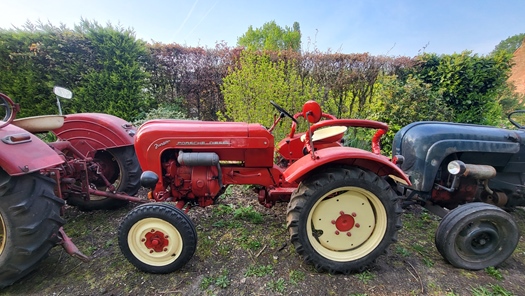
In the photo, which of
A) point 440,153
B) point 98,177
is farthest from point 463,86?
point 98,177

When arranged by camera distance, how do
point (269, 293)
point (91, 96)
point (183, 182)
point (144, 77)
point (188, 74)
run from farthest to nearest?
point (188, 74), point (144, 77), point (91, 96), point (183, 182), point (269, 293)

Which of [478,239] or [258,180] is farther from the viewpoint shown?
[258,180]

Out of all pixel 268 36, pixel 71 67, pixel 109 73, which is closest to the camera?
pixel 71 67

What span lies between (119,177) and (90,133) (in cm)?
60

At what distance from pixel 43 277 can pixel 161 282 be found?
0.89 meters

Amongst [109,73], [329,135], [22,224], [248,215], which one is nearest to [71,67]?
[109,73]

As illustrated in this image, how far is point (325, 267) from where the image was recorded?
1.89 m

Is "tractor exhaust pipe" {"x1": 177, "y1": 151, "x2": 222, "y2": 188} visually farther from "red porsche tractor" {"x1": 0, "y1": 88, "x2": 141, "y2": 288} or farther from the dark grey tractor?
the dark grey tractor

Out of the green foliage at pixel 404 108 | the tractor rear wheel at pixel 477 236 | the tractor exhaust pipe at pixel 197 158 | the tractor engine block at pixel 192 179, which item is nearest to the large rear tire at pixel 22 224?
the tractor engine block at pixel 192 179

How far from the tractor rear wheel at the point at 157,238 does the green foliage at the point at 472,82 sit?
5.66 meters

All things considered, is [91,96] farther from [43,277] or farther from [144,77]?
[43,277]

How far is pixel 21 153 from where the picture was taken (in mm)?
1687

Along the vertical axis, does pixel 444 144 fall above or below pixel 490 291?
above

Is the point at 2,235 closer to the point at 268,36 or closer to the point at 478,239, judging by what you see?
the point at 478,239
